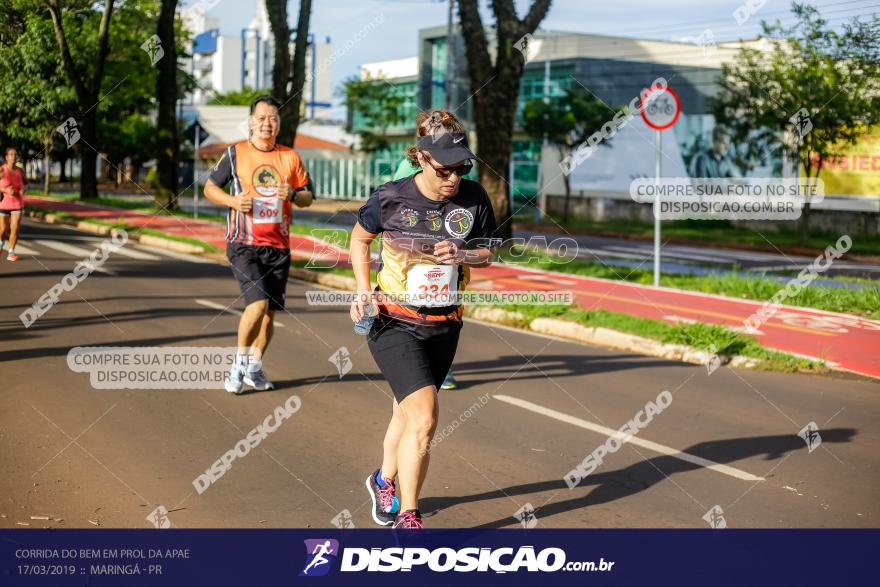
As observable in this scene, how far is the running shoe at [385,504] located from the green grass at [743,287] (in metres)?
9.78

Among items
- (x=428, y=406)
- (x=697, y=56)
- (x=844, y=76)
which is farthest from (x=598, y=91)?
(x=428, y=406)

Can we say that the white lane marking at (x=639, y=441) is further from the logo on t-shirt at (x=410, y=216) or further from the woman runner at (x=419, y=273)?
the logo on t-shirt at (x=410, y=216)

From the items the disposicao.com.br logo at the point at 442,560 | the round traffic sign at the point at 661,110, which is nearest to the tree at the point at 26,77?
the round traffic sign at the point at 661,110

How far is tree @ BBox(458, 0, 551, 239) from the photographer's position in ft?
61.2

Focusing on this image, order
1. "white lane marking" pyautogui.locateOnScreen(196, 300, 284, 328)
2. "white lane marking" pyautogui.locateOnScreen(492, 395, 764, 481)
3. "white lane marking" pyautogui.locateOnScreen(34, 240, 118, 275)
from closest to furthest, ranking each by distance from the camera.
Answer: "white lane marking" pyautogui.locateOnScreen(492, 395, 764, 481)
"white lane marking" pyautogui.locateOnScreen(196, 300, 284, 328)
"white lane marking" pyautogui.locateOnScreen(34, 240, 118, 275)

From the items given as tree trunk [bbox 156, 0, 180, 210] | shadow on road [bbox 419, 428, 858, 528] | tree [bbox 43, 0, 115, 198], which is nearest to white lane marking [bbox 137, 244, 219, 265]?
tree [bbox 43, 0, 115, 198]

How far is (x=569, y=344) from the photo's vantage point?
443 inches

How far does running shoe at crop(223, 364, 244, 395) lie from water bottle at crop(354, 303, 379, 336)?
134 inches

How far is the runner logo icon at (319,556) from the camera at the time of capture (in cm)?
432

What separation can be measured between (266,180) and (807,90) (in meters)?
23.2

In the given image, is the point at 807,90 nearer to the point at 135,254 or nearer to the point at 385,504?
the point at 135,254

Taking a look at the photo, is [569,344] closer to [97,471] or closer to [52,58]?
[97,471]

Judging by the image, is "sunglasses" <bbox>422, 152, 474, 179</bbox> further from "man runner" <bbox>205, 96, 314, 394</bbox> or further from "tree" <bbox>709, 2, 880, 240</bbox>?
"tree" <bbox>709, 2, 880, 240</bbox>

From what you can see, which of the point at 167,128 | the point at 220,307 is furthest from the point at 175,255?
the point at 167,128
